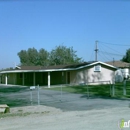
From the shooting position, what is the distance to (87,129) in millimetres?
8078

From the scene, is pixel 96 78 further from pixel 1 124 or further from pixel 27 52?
pixel 27 52

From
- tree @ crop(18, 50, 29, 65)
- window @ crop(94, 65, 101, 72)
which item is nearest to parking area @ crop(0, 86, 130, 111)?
window @ crop(94, 65, 101, 72)

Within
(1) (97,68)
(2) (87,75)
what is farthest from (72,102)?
(1) (97,68)

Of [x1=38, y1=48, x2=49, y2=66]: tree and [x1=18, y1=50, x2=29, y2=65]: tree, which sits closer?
[x1=38, y1=48, x2=49, y2=66]: tree

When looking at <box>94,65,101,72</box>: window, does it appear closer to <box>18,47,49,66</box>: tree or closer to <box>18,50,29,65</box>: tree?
<box>18,47,49,66</box>: tree

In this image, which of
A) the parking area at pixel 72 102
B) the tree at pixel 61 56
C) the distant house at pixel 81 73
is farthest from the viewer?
the tree at pixel 61 56

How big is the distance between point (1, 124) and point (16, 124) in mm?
582

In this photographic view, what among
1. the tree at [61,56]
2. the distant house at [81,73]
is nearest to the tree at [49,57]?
the tree at [61,56]

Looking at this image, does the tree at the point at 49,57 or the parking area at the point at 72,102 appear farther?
the tree at the point at 49,57

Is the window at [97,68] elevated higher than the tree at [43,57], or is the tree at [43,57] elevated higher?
the tree at [43,57]

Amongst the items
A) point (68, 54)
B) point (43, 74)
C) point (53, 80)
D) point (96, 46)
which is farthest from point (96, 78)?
point (68, 54)

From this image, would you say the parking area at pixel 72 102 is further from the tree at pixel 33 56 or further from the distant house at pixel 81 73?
the tree at pixel 33 56

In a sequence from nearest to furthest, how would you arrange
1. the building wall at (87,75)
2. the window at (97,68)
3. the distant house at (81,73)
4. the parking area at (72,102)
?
1. the parking area at (72,102)
2. the distant house at (81,73)
3. the building wall at (87,75)
4. the window at (97,68)

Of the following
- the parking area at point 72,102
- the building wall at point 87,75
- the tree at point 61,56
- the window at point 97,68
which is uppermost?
the tree at point 61,56
